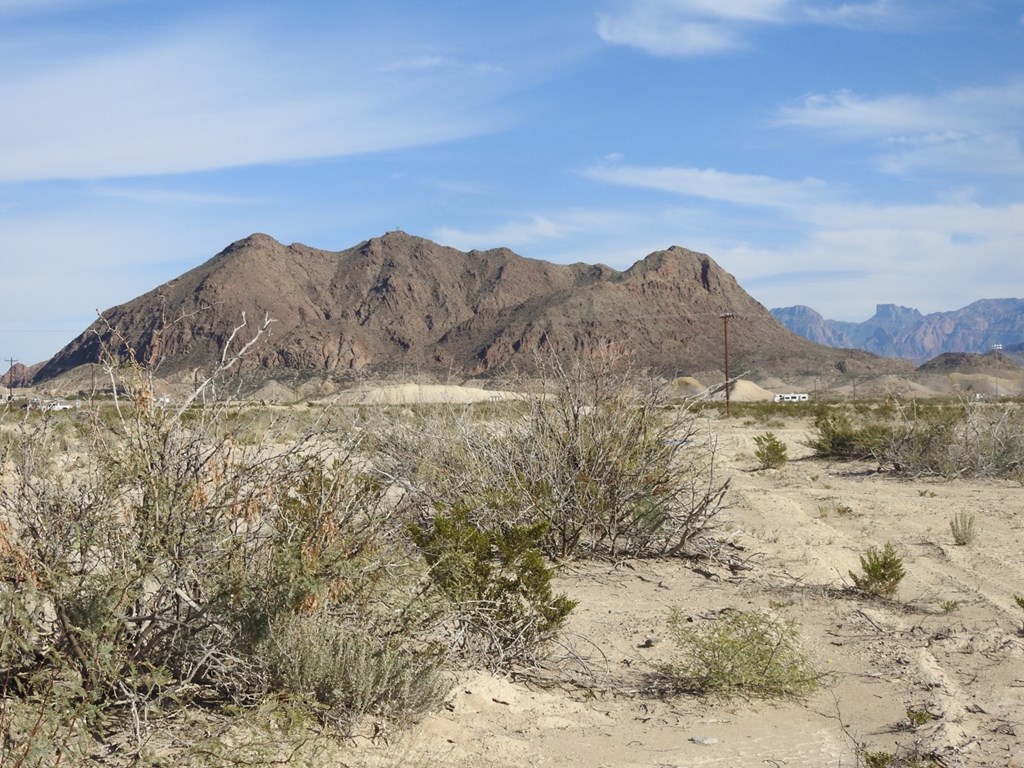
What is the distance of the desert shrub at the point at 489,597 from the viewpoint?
580 cm

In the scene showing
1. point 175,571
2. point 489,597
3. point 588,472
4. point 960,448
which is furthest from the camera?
point 960,448

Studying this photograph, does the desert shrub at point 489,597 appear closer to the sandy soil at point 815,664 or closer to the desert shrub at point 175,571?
the sandy soil at point 815,664

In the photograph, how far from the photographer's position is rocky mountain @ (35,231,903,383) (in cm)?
9512

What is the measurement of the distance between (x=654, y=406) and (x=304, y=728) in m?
5.57

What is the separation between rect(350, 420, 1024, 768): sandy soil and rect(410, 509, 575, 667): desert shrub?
0.73ft

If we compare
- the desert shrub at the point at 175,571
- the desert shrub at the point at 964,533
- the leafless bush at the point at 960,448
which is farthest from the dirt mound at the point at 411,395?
the leafless bush at the point at 960,448

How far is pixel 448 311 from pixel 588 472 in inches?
4493

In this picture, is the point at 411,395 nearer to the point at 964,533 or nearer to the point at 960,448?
the point at 964,533

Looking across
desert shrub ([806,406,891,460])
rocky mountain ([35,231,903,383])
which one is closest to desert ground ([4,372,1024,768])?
desert shrub ([806,406,891,460])

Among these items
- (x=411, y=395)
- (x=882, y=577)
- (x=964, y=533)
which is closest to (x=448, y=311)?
(x=411, y=395)

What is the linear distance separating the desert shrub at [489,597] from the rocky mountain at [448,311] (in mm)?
74985

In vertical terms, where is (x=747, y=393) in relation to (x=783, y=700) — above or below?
above

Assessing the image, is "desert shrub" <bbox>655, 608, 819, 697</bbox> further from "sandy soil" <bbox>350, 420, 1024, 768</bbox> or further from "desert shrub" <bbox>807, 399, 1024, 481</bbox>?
"desert shrub" <bbox>807, 399, 1024, 481</bbox>

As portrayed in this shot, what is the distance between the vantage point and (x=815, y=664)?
20.7ft
